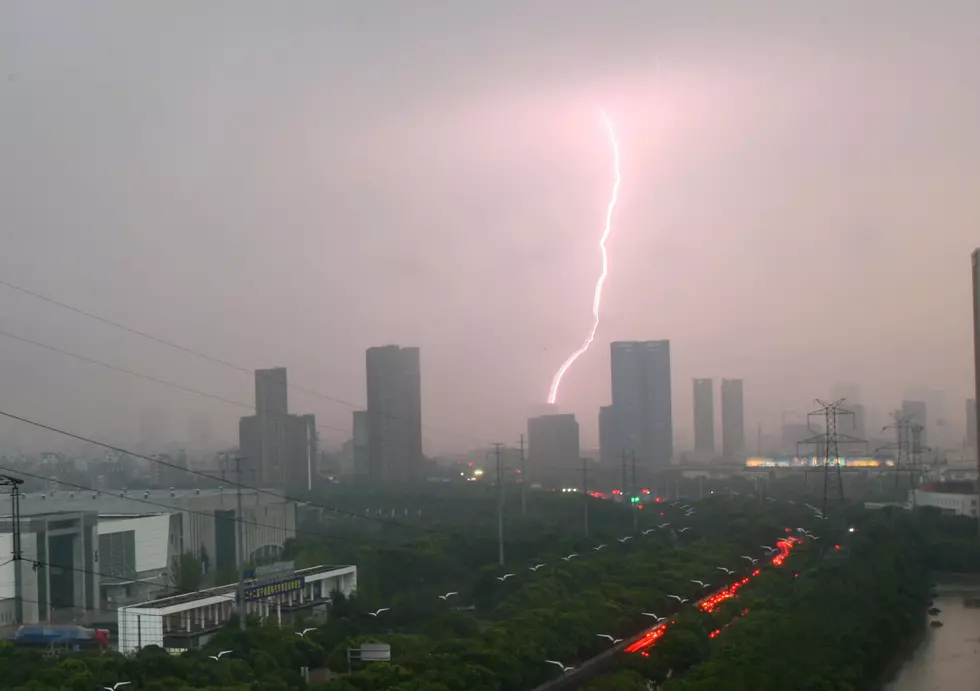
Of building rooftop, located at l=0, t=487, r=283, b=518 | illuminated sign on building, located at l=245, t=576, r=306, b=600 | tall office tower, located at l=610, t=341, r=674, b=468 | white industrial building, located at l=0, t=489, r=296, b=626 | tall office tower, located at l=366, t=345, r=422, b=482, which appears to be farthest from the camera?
tall office tower, located at l=610, t=341, r=674, b=468

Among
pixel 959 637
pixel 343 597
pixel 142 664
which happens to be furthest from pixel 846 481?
pixel 142 664

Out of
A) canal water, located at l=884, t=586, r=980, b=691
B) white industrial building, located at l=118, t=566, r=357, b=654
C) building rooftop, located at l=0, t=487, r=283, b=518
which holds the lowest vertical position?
canal water, located at l=884, t=586, r=980, b=691

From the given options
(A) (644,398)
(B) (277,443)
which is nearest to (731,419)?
(A) (644,398)

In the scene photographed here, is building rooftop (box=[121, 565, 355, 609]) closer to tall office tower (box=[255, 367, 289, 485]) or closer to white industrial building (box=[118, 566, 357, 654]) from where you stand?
white industrial building (box=[118, 566, 357, 654])

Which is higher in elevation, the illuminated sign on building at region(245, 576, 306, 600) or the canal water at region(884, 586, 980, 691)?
the illuminated sign on building at region(245, 576, 306, 600)

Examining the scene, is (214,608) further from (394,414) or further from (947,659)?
(394,414)

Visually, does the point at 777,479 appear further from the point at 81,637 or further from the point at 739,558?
the point at 81,637

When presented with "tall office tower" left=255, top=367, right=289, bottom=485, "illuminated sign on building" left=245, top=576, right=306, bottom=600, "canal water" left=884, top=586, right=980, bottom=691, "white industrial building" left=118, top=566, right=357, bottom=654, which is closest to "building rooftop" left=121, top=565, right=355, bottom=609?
"white industrial building" left=118, top=566, right=357, bottom=654
